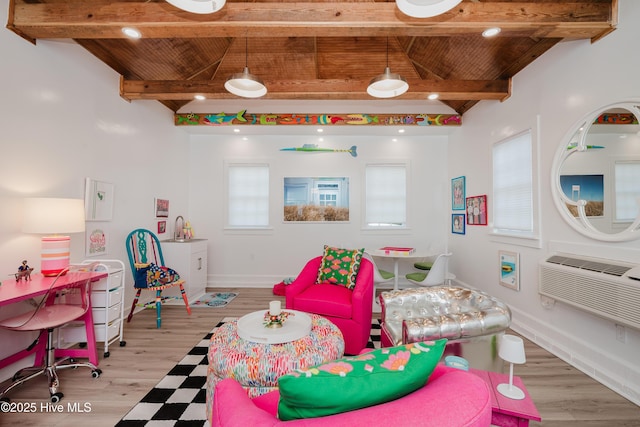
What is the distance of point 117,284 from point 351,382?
2816 mm

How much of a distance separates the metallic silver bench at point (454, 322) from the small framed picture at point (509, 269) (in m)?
1.61

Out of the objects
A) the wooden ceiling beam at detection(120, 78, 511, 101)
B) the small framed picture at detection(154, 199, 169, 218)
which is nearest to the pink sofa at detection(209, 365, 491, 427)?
the wooden ceiling beam at detection(120, 78, 511, 101)

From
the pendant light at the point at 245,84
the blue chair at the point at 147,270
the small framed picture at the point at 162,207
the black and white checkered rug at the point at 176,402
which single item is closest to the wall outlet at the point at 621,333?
the black and white checkered rug at the point at 176,402

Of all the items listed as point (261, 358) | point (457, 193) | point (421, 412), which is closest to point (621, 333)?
point (421, 412)

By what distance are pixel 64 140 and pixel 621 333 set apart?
16.9 ft

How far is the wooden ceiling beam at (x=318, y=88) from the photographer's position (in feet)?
11.7

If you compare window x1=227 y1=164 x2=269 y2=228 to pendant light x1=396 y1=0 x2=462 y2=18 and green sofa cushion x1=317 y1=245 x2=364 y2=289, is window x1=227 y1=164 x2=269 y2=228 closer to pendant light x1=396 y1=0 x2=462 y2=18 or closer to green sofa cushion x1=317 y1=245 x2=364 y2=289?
green sofa cushion x1=317 y1=245 x2=364 y2=289

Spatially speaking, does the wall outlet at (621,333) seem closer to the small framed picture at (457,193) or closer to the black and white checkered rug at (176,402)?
the small framed picture at (457,193)

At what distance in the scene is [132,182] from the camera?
3.82 m

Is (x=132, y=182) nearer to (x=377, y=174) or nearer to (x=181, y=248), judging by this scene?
(x=181, y=248)

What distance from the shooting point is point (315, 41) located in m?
3.82

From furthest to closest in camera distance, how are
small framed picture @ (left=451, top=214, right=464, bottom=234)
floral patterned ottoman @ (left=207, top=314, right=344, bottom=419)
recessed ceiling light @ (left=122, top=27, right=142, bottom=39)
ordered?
small framed picture @ (left=451, top=214, right=464, bottom=234)
recessed ceiling light @ (left=122, top=27, right=142, bottom=39)
floral patterned ottoman @ (left=207, top=314, right=344, bottom=419)

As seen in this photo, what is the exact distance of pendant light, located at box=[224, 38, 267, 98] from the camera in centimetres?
262

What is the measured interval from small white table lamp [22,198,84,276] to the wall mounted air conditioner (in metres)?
4.20
